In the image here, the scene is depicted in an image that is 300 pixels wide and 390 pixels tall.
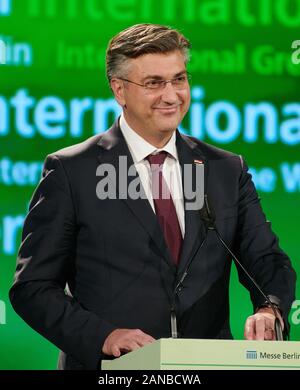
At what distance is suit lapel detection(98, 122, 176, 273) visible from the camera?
3.80 meters

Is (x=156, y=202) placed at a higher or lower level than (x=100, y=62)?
lower

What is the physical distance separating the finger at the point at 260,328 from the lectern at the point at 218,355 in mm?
458

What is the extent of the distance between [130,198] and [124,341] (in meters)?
0.70

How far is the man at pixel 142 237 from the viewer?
12.3 feet

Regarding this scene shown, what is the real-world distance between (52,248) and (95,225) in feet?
0.60

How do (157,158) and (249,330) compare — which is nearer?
(249,330)

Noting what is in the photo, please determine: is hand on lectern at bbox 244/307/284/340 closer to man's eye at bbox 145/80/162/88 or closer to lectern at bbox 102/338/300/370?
lectern at bbox 102/338/300/370

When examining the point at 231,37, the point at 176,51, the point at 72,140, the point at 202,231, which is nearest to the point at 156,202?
the point at 202,231

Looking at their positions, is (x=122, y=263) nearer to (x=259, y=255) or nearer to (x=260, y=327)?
(x=259, y=255)

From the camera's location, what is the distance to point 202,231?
3.85 meters

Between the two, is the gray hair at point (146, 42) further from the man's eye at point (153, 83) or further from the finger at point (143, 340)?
the finger at point (143, 340)

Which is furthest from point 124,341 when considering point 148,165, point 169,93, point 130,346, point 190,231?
point 169,93

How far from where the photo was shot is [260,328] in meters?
3.37

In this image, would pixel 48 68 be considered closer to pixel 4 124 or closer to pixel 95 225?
pixel 4 124
